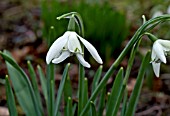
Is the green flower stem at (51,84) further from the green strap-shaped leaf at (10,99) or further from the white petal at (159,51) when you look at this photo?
the white petal at (159,51)

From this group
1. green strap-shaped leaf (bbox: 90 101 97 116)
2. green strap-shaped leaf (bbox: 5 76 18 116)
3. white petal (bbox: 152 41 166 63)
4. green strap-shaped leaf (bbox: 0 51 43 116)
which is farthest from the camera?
green strap-shaped leaf (bbox: 0 51 43 116)

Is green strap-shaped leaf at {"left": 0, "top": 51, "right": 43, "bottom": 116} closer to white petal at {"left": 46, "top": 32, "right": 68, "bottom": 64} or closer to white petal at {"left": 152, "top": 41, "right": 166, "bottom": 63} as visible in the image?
white petal at {"left": 46, "top": 32, "right": 68, "bottom": 64}

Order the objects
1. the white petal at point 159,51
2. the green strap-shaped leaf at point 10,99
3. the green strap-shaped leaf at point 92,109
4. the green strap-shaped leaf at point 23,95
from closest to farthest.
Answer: the white petal at point 159,51, the green strap-shaped leaf at point 92,109, the green strap-shaped leaf at point 10,99, the green strap-shaped leaf at point 23,95

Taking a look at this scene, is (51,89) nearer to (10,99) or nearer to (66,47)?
(10,99)

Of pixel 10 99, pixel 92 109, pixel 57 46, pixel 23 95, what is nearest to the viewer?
pixel 57 46

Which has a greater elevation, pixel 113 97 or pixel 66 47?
pixel 66 47

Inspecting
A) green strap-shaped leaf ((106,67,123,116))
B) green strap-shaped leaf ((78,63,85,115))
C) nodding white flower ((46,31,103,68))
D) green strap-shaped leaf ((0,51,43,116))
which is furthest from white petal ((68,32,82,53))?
green strap-shaped leaf ((0,51,43,116))

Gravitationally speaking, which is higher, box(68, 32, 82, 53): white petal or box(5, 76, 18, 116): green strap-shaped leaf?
box(68, 32, 82, 53): white petal

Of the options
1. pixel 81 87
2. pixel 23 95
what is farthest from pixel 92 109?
pixel 23 95

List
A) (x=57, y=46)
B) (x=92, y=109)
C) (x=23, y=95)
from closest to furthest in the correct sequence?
1. (x=57, y=46)
2. (x=92, y=109)
3. (x=23, y=95)

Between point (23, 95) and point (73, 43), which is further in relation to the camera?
point (23, 95)

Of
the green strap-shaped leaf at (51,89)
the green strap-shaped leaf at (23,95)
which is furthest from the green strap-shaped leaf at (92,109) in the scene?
the green strap-shaped leaf at (23,95)
